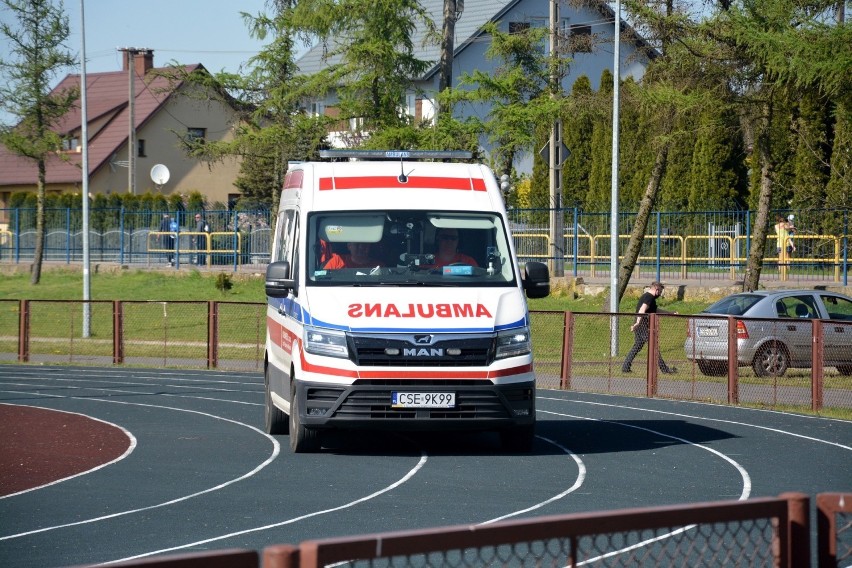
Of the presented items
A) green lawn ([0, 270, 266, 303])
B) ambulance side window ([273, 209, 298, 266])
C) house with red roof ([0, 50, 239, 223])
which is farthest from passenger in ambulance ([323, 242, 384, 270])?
house with red roof ([0, 50, 239, 223])

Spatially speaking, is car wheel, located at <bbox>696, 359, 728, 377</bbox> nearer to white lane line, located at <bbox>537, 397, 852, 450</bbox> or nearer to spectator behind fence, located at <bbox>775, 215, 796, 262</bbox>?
white lane line, located at <bbox>537, 397, 852, 450</bbox>

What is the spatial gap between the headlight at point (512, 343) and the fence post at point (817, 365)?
718cm

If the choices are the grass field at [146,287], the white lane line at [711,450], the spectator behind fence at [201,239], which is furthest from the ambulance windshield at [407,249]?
the spectator behind fence at [201,239]

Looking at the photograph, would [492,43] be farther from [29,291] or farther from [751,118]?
[29,291]

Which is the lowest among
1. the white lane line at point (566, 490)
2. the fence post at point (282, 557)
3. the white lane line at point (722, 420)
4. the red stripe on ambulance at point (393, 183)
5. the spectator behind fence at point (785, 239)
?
the white lane line at point (722, 420)

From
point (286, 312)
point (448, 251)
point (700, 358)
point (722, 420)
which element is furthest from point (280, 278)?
point (700, 358)

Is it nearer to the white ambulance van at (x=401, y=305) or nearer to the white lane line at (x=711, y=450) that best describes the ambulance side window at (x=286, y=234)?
the white ambulance van at (x=401, y=305)

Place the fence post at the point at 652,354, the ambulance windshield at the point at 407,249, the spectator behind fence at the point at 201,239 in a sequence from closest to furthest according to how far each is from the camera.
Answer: the ambulance windshield at the point at 407,249, the fence post at the point at 652,354, the spectator behind fence at the point at 201,239

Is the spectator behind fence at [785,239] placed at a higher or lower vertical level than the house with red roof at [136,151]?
lower

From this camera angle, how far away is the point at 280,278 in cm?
1368

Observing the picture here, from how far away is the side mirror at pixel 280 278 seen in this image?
13.7 m

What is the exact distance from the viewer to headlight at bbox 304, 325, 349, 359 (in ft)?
42.2

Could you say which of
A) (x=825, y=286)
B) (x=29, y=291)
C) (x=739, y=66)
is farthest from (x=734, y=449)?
(x=29, y=291)

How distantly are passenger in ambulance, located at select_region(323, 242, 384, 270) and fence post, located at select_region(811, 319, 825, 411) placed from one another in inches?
309
